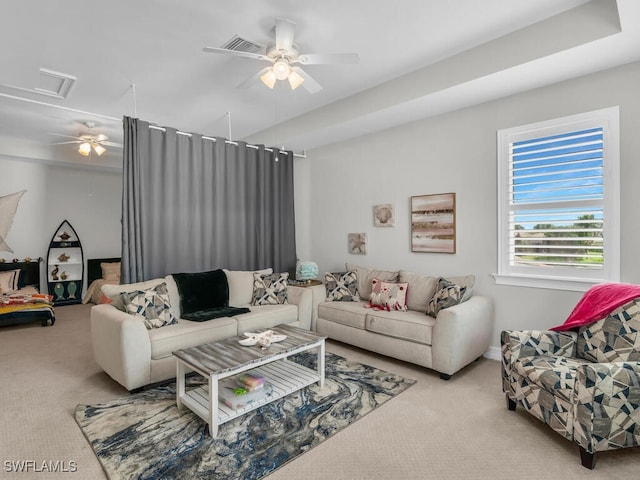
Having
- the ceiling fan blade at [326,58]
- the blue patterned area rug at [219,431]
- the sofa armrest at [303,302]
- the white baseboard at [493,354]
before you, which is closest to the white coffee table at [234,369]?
the blue patterned area rug at [219,431]

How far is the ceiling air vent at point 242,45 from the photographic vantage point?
8.95ft

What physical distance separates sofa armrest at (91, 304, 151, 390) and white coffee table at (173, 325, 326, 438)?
1.46ft

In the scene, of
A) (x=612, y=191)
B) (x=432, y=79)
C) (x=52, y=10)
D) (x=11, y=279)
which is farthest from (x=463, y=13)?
(x=11, y=279)

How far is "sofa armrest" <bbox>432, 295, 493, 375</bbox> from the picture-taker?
3.02 metres

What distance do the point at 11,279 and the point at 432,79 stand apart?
6.68 meters

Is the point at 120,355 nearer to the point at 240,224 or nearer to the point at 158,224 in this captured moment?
the point at 158,224

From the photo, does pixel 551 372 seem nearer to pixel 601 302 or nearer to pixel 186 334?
pixel 601 302

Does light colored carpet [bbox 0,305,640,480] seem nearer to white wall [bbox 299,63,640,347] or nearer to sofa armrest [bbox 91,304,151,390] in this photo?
sofa armrest [bbox 91,304,151,390]

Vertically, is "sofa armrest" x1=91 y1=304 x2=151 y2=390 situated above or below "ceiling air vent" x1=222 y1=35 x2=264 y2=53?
below

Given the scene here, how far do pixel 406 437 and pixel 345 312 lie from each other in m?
1.80

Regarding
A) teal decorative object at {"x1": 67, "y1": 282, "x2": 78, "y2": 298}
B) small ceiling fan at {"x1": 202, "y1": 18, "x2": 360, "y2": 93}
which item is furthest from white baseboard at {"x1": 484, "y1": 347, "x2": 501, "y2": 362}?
teal decorative object at {"x1": 67, "y1": 282, "x2": 78, "y2": 298}

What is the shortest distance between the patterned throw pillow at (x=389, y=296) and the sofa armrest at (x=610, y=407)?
192 cm

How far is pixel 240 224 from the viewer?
4.66 m

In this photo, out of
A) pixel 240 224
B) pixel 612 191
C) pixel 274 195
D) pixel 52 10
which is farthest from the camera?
pixel 274 195
